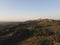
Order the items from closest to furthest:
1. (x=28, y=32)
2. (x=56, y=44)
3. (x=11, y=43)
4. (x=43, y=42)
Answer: (x=56, y=44)
(x=43, y=42)
(x=11, y=43)
(x=28, y=32)

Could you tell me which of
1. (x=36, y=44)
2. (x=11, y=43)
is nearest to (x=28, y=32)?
(x=11, y=43)

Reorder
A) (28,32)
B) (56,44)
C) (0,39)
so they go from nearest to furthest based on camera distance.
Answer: (56,44) < (0,39) < (28,32)

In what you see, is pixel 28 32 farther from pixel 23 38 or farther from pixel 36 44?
pixel 36 44

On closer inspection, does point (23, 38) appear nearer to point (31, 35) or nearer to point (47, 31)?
point (31, 35)

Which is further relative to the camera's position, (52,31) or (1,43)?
(52,31)

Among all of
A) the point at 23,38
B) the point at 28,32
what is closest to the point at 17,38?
the point at 23,38

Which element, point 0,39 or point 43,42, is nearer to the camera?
point 43,42

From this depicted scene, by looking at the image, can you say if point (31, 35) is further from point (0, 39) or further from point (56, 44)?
point (56, 44)

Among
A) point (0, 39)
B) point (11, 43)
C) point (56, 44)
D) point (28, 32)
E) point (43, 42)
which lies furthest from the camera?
point (28, 32)

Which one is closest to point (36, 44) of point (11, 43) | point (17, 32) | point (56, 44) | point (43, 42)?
point (43, 42)
